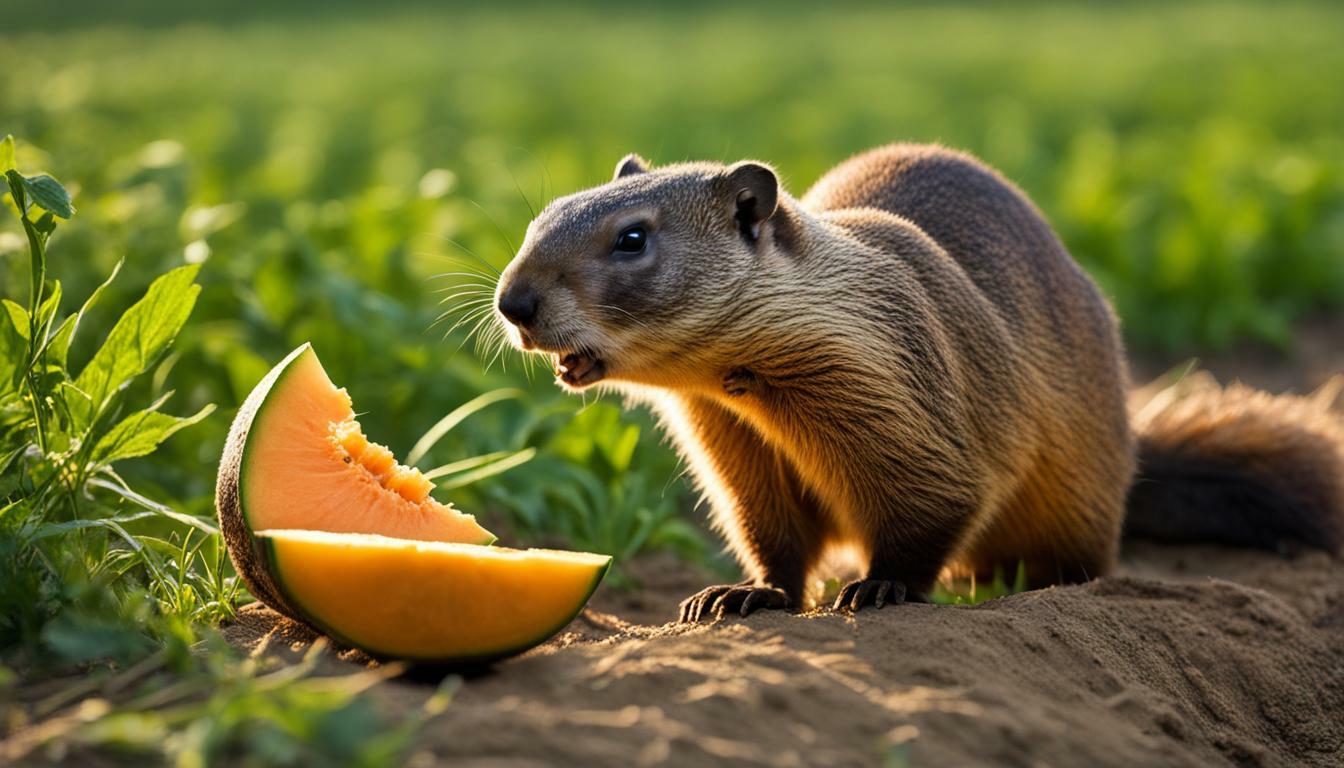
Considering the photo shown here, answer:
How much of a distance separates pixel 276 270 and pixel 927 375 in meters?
2.78

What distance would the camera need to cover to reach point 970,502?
387 cm

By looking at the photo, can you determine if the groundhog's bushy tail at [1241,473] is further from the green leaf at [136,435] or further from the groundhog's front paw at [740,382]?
the green leaf at [136,435]

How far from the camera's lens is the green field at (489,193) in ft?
14.8

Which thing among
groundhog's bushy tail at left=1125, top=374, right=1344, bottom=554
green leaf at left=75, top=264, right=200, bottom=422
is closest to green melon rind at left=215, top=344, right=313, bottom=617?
green leaf at left=75, top=264, right=200, bottom=422

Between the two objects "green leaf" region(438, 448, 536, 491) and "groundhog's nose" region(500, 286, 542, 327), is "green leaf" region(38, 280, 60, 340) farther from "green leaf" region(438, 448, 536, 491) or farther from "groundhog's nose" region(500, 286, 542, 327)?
"green leaf" region(438, 448, 536, 491)

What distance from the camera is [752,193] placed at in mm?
3771

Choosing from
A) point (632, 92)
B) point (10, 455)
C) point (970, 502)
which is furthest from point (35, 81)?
point (970, 502)

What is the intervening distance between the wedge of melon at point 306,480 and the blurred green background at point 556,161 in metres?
1.11

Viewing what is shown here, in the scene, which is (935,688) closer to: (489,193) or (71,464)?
(71,464)

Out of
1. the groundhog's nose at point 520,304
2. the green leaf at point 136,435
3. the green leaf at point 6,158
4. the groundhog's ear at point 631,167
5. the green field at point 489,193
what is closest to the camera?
the green leaf at point 6,158

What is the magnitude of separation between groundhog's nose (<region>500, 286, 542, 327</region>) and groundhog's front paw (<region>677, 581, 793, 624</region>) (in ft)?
2.79

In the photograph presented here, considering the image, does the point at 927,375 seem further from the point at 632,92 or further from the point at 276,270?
the point at 632,92

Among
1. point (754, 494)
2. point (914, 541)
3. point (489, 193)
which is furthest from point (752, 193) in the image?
point (489, 193)

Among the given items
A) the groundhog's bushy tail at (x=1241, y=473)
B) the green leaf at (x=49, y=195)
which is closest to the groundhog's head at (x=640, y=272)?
the green leaf at (x=49, y=195)
